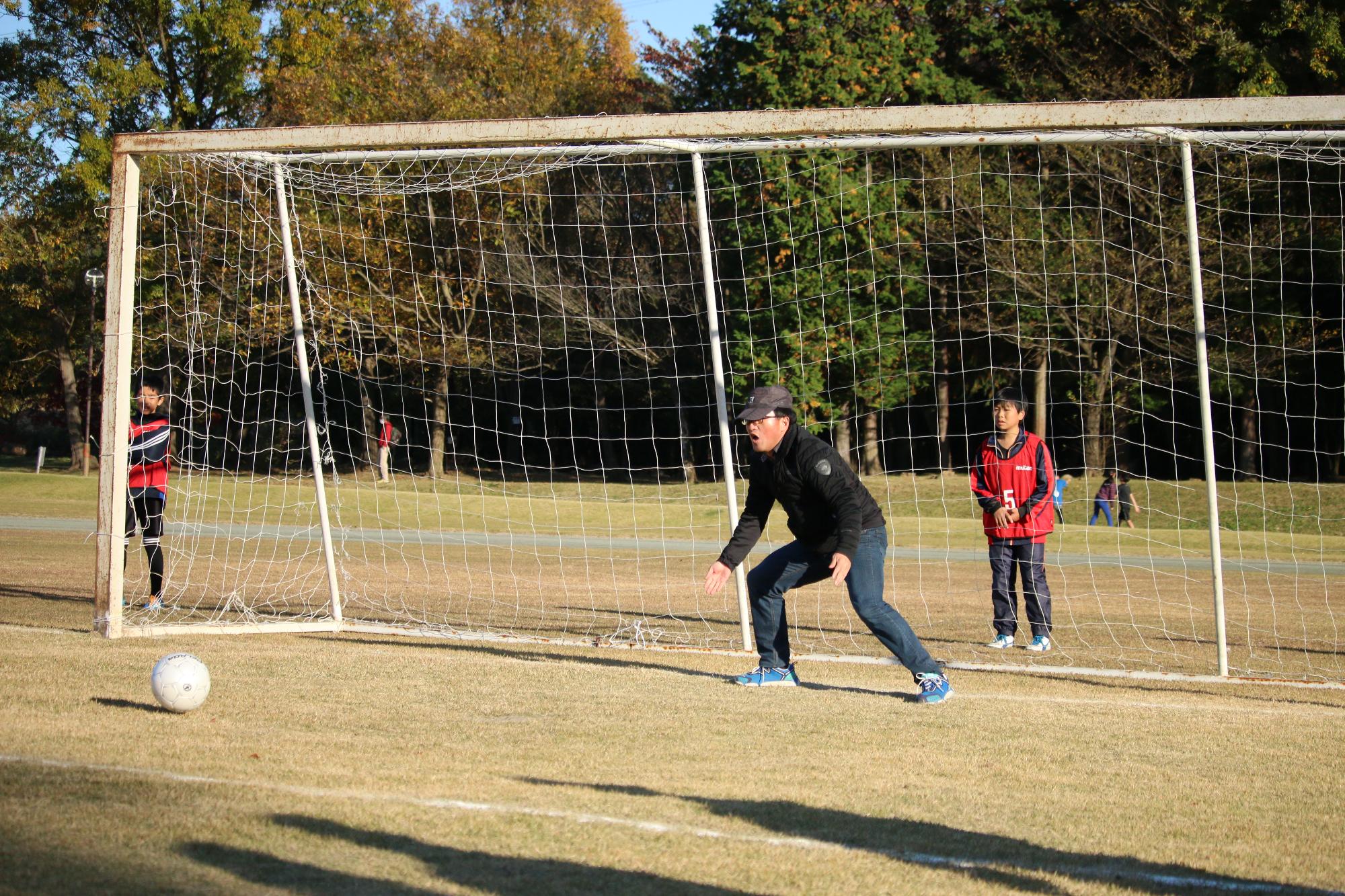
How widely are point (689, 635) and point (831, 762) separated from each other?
4865mm

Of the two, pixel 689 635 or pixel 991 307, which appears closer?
pixel 689 635

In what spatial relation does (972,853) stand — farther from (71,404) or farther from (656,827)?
(71,404)

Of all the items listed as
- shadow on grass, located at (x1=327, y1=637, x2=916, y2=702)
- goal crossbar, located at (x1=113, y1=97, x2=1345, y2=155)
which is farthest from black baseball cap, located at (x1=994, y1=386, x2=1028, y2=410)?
shadow on grass, located at (x1=327, y1=637, x2=916, y2=702)

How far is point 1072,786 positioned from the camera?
17.8ft

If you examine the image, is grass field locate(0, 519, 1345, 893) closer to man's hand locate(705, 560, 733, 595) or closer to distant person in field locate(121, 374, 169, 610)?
man's hand locate(705, 560, 733, 595)

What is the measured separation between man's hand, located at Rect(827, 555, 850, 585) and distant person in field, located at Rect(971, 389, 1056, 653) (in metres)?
3.46

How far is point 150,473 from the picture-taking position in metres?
10.8

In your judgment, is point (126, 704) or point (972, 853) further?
point (126, 704)

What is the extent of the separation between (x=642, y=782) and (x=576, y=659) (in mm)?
3704

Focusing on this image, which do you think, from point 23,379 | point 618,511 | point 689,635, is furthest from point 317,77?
point 689,635

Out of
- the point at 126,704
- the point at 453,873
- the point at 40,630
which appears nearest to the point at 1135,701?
the point at 453,873

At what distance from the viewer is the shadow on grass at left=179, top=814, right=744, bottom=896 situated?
3.87 metres

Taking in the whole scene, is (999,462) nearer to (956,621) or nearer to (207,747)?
(956,621)

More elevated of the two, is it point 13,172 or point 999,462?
point 13,172
